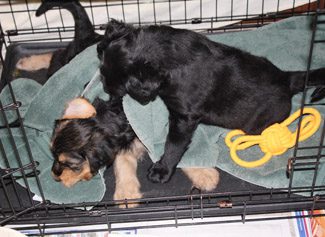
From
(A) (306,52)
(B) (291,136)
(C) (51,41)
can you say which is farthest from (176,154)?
(C) (51,41)

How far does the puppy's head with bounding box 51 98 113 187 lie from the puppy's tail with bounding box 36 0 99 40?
756 millimetres

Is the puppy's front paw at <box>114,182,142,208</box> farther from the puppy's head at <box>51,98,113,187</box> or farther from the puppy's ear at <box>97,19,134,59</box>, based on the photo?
the puppy's ear at <box>97,19,134,59</box>

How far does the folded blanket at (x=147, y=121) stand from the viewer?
2.41 meters

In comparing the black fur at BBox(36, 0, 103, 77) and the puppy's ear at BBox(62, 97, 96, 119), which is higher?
the black fur at BBox(36, 0, 103, 77)

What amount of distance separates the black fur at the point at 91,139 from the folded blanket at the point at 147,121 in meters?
0.10

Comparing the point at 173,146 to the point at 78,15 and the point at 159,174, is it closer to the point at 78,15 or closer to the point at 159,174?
the point at 159,174

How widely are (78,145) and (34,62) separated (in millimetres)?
1380

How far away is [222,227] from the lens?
7.77 feet

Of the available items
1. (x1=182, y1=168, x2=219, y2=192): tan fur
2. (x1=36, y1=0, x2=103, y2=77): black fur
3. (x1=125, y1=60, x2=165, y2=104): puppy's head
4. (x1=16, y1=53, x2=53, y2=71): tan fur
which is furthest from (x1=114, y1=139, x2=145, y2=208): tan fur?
(x1=16, y1=53, x2=53, y2=71): tan fur

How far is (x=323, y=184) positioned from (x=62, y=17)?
7.68ft

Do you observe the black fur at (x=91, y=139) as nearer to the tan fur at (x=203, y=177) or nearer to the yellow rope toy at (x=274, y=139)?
the tan fur at (x=203, y=177)

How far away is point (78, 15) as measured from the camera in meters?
2.87

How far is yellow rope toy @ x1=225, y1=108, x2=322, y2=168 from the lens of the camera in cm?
243

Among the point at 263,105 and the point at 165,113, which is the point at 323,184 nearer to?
the point at 263,105
